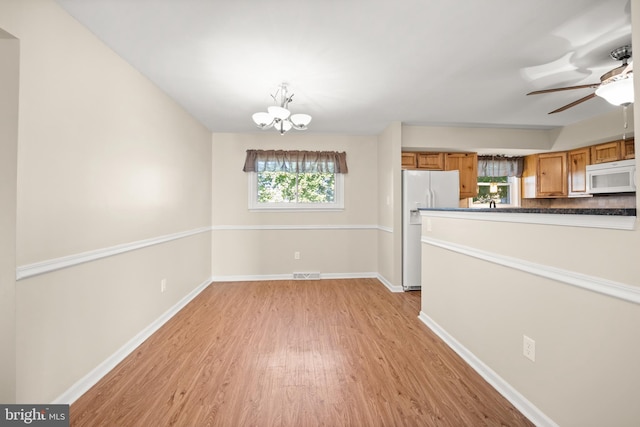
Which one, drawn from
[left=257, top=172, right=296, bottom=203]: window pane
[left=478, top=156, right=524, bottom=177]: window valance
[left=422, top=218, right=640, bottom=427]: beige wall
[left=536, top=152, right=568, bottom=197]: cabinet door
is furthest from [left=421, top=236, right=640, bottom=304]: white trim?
[left=536, top=152, right=568, bottom=197]: cabinet door

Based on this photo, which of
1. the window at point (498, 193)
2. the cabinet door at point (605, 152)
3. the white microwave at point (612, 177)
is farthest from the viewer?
the window at point (498, 193)

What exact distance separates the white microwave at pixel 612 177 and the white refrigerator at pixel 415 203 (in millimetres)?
1886

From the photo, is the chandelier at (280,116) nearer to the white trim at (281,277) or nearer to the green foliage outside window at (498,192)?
the white trim at (281,277)

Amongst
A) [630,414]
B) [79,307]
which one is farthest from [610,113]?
[79,307]

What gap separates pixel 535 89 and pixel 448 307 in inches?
96.9

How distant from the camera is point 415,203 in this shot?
3.82 metres

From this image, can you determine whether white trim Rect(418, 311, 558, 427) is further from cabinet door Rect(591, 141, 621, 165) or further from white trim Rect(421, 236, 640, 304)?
cabinet door Rect(591, 141, 621, 165)

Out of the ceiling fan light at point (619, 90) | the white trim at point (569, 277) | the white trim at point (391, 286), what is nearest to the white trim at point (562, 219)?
the white trim at point (569, 277)

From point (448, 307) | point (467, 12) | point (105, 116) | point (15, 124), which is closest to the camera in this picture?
point (15, 124)

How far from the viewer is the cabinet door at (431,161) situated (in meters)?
4.25

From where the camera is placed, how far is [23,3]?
1.37 metres

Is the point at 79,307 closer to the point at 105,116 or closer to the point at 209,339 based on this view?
the point at 209,339

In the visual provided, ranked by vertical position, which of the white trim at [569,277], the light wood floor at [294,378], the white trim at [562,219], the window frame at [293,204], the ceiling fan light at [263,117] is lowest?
the light wood floor at [294,378]

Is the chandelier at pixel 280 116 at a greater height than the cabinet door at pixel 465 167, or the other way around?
the chandelier at pixel 280 116
